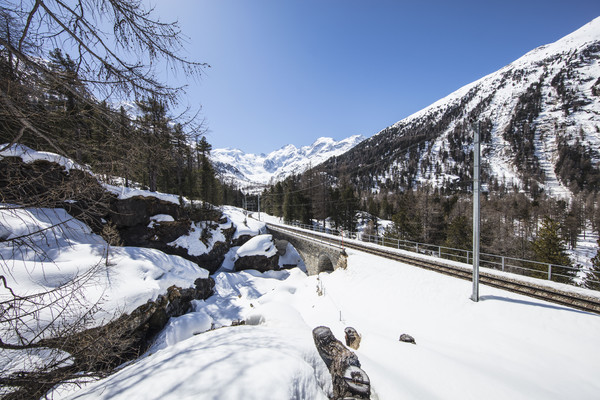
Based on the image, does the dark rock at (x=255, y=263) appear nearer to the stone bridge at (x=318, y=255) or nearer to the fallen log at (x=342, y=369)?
the stone bridge at (x=318, y=255)

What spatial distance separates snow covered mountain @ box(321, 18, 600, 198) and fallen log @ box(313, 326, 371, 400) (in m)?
37.5

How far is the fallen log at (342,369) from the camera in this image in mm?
3496

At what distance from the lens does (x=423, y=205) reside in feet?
82.1

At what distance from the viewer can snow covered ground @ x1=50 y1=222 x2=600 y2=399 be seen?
295 cm

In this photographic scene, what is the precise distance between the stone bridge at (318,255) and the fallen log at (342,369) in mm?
10504

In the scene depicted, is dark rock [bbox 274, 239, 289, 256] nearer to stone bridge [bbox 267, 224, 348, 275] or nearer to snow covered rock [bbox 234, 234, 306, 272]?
snow covered rock [bbox 234, 234, 306, 272]

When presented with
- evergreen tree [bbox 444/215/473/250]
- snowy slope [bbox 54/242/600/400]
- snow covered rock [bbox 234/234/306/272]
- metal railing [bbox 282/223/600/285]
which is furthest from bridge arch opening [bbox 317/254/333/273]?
evergreen tree [bbox 444/215/473/250]

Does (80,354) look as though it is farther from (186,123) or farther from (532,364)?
(532,364)

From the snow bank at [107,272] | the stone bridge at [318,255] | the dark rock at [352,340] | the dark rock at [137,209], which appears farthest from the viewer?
the dark rock at [137,209]

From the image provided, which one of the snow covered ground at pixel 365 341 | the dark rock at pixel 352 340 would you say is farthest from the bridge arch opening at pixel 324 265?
the dark rock at pixel 352 340

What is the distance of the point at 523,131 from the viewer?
331 ft

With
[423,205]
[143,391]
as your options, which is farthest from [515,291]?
[423,205]

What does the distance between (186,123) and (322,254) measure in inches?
698

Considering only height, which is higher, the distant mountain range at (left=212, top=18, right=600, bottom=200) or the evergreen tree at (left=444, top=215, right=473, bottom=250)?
the distant mountain range at (left=212, top=18, right=600, bottom=200)
